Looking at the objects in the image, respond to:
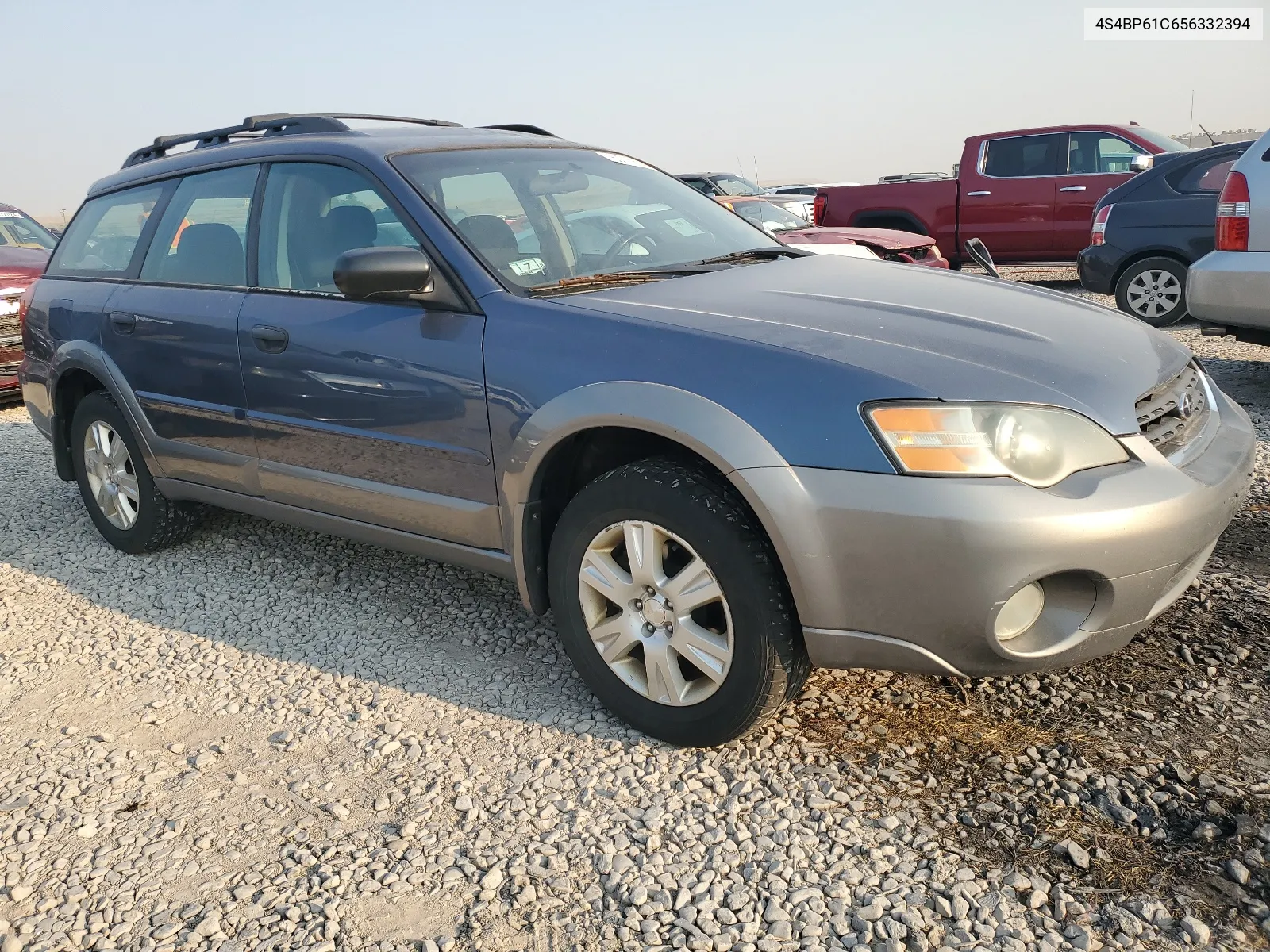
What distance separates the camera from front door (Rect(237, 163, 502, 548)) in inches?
122

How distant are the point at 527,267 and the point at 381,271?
466 mm

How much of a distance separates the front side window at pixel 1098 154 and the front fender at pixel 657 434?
10.6 m

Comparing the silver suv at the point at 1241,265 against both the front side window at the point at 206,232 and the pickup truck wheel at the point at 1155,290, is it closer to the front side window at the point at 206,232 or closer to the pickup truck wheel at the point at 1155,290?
the pickup truck wheel at the point at 1155,290

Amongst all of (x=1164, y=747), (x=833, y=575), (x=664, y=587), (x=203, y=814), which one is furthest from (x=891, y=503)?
(x=203, y=814)

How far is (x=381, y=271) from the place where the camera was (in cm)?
298

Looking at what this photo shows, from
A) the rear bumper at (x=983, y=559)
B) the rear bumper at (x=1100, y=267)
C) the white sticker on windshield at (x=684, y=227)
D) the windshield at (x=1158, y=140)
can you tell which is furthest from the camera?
the windshield at (x=1158, y=140)

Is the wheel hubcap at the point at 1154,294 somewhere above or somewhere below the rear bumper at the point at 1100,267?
below

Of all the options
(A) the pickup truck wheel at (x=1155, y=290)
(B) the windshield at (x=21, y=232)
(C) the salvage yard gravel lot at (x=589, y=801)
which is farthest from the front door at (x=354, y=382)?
(A) the pickup truck wheel at (x=1155, y=290)

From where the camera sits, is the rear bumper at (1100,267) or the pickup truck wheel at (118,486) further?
the rear bumper at (1100,267)

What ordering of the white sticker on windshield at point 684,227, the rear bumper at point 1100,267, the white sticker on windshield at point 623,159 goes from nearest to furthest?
1. the white sticker on windshield at point 684,227
2. the white sticker on windshield at point 623,159
3. the rear bumper at point 1100,267

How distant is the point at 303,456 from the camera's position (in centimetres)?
357

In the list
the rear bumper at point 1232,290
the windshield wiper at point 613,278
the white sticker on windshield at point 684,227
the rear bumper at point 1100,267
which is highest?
the white sticker on windshield at point 684,227

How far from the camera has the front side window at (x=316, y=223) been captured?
135 inches

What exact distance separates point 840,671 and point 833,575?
2.96 feet
